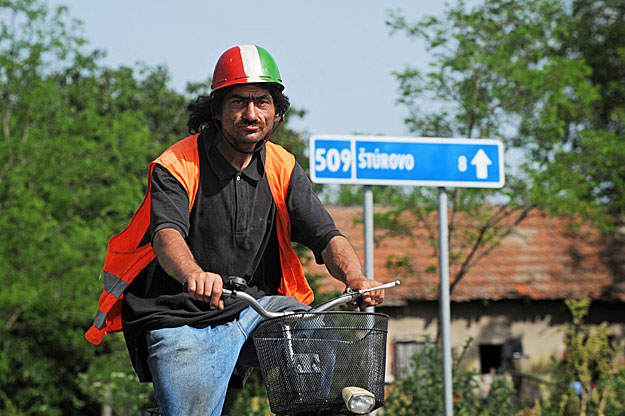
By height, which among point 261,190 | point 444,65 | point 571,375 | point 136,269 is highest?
point 444,65

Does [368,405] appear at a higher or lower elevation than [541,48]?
lower

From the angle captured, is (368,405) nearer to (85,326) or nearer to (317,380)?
(317,380)

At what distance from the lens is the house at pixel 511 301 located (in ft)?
70.4

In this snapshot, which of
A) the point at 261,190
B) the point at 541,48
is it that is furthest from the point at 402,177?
the point at 541,48

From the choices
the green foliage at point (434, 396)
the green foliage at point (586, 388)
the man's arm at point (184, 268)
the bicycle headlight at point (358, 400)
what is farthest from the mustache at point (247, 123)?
the green foliage at point (586, 388)

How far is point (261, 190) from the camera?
12.5 ft

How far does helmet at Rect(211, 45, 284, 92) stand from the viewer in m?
3.61

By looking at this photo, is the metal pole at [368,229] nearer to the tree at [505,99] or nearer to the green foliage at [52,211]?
the tree at [505,99]

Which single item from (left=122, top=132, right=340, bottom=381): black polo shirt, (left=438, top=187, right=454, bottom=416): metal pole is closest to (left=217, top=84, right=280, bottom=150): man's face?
(left=122, top=132, right=340, bottom=381): black polo shirt

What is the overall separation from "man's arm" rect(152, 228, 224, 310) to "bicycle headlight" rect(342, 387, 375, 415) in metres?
0.52

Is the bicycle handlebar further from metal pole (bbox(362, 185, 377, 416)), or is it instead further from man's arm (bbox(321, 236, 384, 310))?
metal pole (bbox(362, 185, 377, 416))

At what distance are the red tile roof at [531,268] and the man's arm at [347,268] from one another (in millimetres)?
16658

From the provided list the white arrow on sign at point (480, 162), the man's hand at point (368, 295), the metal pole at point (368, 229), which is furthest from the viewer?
the white arrow on sign at point (480, 162)

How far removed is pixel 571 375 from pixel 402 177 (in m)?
5.39
